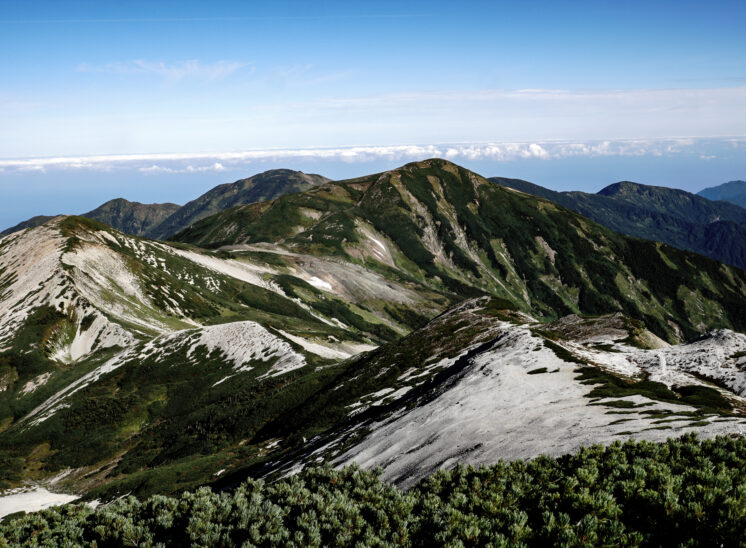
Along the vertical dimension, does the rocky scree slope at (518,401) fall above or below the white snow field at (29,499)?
above

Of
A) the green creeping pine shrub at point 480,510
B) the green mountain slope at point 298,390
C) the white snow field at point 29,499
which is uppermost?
the green creeping pine shrub at point 480,510

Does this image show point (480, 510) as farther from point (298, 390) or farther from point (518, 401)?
point (298, 390)

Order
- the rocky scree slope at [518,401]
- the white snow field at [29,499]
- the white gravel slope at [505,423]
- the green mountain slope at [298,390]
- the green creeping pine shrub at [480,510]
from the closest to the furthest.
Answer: the green creeping pine shrub at [480,510] < the white gravel slope at [505,423] < the rocky scree slope at [518,401] < the green mountain slope at [298,390] < the white snow field at [29,499]

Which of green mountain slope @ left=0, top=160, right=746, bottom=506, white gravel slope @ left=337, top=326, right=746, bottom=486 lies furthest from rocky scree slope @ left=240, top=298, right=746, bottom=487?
green mountain slope @ left=0, top=160, right=746, bottom=506

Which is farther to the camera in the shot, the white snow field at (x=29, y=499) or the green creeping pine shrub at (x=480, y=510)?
the white snow field at (x=29, y=499)

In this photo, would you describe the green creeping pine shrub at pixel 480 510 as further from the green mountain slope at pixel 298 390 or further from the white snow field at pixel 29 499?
the white snow field at pixel 29 499

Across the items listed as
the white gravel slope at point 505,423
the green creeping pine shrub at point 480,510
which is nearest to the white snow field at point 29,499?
the white gravel slope at point 505,423

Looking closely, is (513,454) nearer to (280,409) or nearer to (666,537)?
(666,537)

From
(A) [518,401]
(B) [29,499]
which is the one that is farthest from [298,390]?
(A) [518,401]

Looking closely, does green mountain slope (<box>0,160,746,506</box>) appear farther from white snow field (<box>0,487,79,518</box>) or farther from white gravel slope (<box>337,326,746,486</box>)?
white snow field (<box>0,487,79,518</box>)

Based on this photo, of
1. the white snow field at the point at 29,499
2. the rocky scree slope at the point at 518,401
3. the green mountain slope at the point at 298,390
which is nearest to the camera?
the rocky scree slope at the point at 518,401
